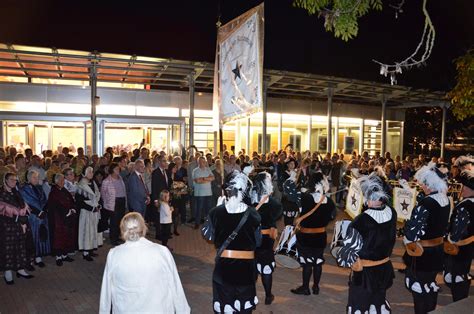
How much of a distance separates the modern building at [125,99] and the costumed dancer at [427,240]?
10.2 m

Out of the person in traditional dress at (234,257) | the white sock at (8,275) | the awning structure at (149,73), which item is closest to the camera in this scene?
the person in traditional dress at (234,257)

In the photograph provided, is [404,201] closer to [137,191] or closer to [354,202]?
[354,202]

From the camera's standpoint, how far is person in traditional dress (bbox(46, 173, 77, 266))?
7504mm

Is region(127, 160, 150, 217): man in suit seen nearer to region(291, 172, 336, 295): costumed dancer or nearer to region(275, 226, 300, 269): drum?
region(275, 226, 300, 269): drum

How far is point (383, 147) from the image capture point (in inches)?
939

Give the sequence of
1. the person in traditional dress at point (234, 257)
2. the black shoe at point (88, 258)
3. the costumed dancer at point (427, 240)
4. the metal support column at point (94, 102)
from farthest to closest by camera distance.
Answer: the metal support column at point (94, 102)
the black shoe at point (88, 258)
the costumed dancer at point (427, 240)
the person in traditional dress at point (234, 257)

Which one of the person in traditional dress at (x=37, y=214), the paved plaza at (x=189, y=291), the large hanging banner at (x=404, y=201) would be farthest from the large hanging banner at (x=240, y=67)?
the large hanging banner at (x=404, y=201)

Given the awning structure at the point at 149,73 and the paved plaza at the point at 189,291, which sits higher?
the awning structure at the point at 149,73

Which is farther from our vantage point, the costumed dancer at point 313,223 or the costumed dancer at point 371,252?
the costumed dancer at point 313,223

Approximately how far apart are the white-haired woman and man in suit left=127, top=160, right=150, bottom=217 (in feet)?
20.0

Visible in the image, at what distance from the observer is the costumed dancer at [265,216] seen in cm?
557

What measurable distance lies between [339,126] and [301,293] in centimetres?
1844

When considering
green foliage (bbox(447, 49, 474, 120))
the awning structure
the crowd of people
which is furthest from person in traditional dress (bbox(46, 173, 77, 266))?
green foliage (bbox(447, 49, 474, 120))

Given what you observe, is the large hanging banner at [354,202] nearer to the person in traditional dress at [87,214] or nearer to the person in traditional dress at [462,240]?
the person in traditional dress at [462,240]
